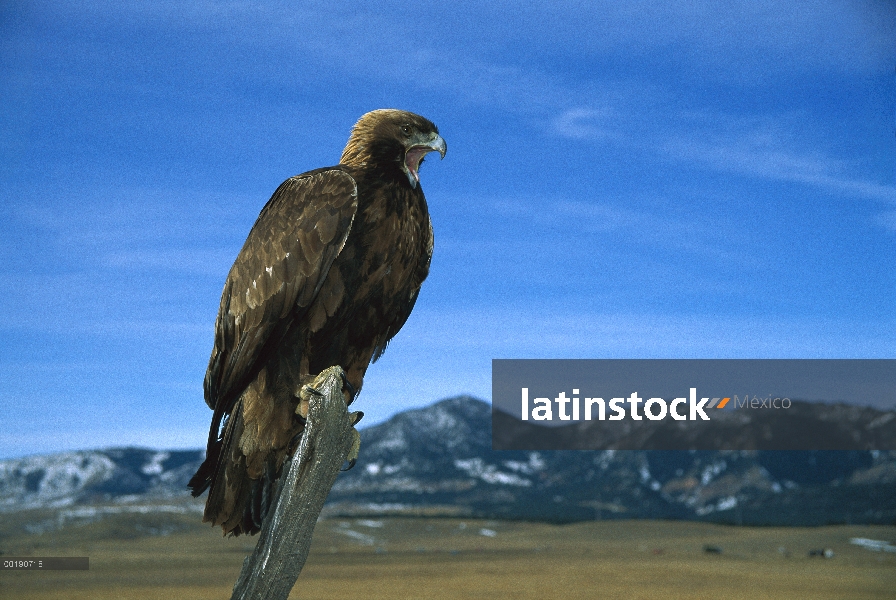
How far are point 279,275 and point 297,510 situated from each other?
1.68 meters

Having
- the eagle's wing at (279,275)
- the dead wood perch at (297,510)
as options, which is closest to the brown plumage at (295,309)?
the eagle's wing at (279,275)

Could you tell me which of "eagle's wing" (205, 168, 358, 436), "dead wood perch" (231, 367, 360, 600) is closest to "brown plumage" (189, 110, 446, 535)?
"eagle's wing" (205, 168, 358, 436)

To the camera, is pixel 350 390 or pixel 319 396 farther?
pixel 350 390

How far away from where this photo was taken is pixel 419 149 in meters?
6.59

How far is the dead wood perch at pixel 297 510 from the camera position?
16.7ft

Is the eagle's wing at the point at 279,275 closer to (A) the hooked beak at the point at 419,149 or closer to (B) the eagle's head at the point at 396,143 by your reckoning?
(B) the eagle's head at the point at 396,143

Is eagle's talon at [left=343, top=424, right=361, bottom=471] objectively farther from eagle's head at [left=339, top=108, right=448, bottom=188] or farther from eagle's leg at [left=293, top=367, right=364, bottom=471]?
eagle's head at [left=339, top=108, right=448, bottom=188]

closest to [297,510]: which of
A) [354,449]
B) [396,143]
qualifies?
[354,449]

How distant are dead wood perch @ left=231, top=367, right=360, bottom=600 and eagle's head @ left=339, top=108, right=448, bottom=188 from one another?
79.7 inches

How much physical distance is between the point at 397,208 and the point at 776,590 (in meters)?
54.1

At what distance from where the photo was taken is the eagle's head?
641cm

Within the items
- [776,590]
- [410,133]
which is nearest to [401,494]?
[776,590]

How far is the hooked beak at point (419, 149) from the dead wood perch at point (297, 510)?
213 centimetres

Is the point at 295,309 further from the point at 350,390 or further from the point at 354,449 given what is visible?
the point at 354,449
